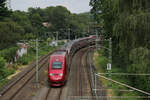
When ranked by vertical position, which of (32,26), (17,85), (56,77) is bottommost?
(17,85)

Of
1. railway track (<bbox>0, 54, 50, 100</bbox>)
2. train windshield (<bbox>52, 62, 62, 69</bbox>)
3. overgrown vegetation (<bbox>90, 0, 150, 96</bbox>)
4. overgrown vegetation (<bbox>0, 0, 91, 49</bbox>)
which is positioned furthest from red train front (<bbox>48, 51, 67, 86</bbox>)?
overgrown vegetation (<bbox>0, 0, 91, 49</bbox>)

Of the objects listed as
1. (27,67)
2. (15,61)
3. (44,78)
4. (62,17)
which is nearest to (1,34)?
(15,61)

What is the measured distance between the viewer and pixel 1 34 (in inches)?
1249

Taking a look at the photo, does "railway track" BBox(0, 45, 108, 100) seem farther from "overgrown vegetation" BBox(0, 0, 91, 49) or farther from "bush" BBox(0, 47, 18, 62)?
"overgrown vegetation" BBox(0, 0, 91, 49)

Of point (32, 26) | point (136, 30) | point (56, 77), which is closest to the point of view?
point (136, 30)

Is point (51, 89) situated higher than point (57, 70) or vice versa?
point (57, 70)

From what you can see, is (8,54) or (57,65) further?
(8,54)

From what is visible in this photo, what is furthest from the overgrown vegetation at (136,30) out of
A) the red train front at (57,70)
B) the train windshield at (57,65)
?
the train windshield at (57,65)

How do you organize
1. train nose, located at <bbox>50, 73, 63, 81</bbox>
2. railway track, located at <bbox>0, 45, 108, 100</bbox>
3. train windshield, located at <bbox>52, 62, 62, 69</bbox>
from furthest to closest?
train windshield, located at <bbox>52, 62, 62, 69</bbox>
train nose, located at <bbox>50, 73, 63, 81</bbox>
railway track, located at <bbox>0, 45, 108, 100</bbox>

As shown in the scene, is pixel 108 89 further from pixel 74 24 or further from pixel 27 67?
pixel 74 24

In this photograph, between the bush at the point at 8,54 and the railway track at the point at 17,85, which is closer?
the railway track at the point at 17,85

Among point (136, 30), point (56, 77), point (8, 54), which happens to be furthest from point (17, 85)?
point (136, 30)

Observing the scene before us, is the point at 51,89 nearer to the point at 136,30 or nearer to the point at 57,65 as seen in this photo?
the point at 57,65

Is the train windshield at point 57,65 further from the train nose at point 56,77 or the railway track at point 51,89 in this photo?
the railway track at point 51,89
